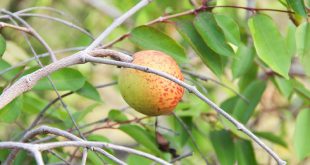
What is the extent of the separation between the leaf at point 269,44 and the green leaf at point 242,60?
9.8 inches

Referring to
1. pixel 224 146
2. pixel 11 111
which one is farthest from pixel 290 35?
pixel 11 111

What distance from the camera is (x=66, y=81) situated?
176 cm

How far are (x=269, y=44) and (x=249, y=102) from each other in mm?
439

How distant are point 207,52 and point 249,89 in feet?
1.36

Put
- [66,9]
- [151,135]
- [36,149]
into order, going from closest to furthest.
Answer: [36,149], [151,135], [66,9]

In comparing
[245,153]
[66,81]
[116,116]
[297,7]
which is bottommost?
[245,153]

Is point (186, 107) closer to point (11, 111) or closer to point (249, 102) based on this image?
point (249, 102)

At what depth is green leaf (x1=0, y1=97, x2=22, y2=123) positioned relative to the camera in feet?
5.38

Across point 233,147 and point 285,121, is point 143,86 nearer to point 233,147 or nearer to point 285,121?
point 233,147

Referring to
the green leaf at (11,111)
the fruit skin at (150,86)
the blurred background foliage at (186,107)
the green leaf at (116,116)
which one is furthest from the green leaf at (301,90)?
the green leaf at (11,111)

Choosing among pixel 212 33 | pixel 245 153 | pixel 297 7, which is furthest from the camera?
pixel 245 153

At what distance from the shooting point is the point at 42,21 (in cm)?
357

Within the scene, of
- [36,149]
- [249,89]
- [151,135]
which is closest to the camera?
[36,149]

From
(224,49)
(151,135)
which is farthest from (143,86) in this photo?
(151,135)
